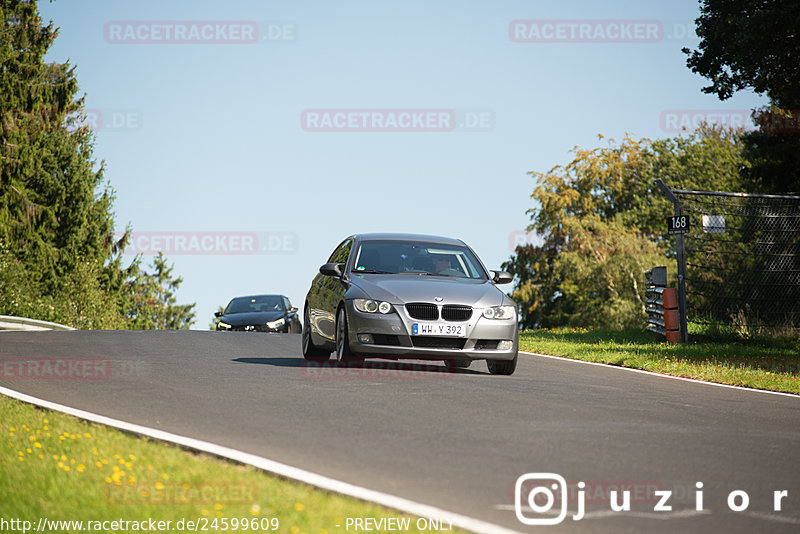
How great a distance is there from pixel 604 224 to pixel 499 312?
139 feet

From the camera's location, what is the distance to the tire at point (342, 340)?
12.3 metres

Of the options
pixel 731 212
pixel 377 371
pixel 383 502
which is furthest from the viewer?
pixel 731 212

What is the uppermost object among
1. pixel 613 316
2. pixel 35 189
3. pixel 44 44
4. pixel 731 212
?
pixel 44 44

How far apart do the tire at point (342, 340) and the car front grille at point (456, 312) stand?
1.27 m

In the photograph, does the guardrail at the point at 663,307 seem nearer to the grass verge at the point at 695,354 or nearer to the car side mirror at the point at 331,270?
the grass verge at the point at 695,354

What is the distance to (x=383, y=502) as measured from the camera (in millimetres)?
5238

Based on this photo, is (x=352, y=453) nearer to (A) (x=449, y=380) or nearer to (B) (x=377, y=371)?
(A) (x=449, y=380)

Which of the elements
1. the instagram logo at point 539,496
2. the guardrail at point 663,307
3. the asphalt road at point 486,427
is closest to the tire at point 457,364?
the asphalt road at point 486,427

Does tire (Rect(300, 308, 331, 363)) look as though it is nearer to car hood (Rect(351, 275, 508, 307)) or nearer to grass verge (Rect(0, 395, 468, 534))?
car hood (Rect(351, 275, 508, 307))

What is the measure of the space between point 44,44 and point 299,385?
36818mm

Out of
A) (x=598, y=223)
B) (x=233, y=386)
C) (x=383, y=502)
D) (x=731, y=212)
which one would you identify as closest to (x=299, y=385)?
(x=233, y=386)

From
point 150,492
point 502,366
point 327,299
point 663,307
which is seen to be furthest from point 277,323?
point 150,492

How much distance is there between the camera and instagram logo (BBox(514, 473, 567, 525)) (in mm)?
5164

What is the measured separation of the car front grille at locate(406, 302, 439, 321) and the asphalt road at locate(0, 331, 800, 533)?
724 millimetres
